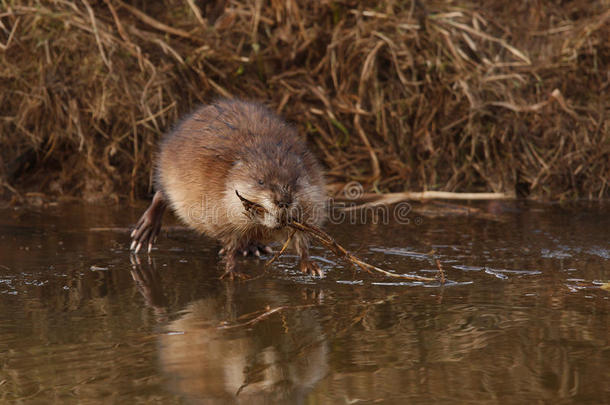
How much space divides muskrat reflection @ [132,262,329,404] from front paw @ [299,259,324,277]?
457 millimetres

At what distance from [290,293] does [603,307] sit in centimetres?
117

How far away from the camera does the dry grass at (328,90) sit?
5738 mm

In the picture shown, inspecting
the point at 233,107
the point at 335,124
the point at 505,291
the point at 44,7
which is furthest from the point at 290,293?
the point at 44,7

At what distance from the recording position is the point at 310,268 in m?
3.50

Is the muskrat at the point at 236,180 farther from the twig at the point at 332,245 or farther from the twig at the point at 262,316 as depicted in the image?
the twig at the point at 262,316

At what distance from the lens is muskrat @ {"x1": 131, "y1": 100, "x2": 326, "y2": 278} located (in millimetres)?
3582

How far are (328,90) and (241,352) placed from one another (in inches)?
167

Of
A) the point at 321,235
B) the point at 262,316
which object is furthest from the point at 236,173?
the point at 262,316

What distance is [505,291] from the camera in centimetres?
305

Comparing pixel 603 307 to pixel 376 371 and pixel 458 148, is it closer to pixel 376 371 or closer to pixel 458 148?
pixel 376 371

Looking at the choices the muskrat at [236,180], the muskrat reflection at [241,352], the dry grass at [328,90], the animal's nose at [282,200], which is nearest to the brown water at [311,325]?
the muskrat reflection at [241,352]

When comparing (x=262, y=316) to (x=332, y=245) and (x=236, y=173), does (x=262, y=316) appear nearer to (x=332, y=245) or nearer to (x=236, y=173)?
(x=332, y=245)

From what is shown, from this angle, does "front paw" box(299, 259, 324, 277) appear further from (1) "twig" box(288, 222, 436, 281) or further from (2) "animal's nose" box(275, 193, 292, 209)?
(2) "animal's nose" box(275, 193, 292, 209)

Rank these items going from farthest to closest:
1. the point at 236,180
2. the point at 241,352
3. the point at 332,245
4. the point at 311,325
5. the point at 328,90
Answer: the point at 328,90 < the point at 236,180 < the point at 332,245 < the point at 311,325 < the point at 241,352
